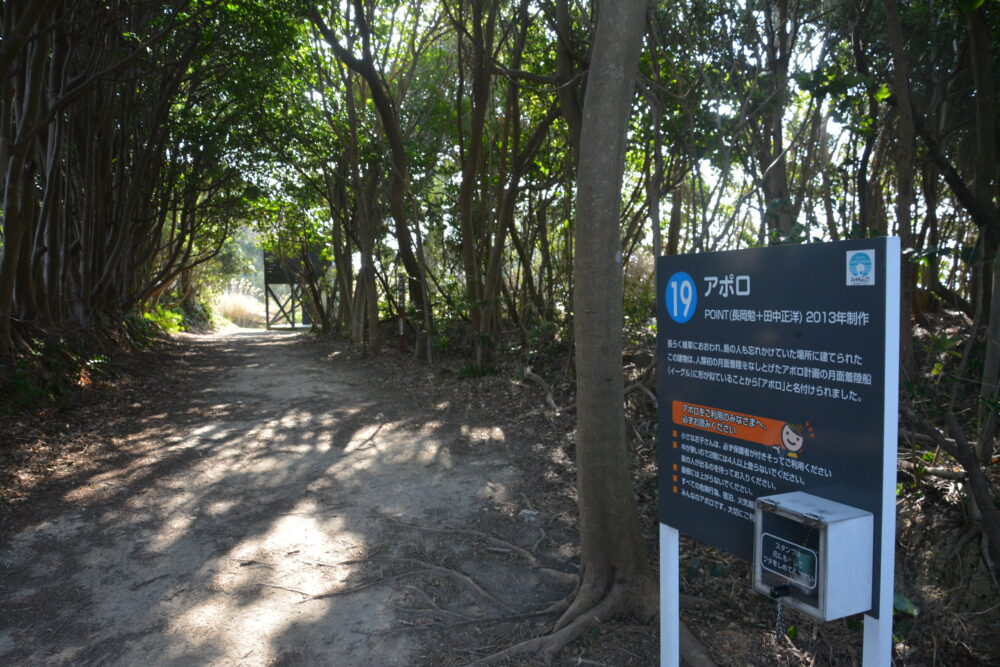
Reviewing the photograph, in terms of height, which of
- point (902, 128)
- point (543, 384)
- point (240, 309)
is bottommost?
point (543, 384)

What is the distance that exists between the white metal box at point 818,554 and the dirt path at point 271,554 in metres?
2.09

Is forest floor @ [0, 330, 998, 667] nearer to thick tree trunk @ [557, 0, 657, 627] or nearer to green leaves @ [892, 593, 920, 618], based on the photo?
green leaves @ [892, 593, 920, 618]

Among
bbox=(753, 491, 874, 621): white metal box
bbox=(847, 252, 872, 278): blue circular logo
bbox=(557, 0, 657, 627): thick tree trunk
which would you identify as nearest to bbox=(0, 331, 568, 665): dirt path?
bbox=(557, 0, 657, 627): thick tree trunk

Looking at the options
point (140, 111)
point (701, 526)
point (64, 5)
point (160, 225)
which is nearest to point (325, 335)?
point (160, 225)

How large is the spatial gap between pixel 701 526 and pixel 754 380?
694mm

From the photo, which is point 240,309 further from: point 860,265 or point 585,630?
point 860,265

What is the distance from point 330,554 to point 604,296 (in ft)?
9.43

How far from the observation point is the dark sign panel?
222 cm

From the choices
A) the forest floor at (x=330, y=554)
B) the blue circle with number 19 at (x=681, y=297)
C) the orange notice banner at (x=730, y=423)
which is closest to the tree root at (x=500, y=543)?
the forest floor at (x=330, y=554)

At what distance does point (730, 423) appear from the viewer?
106 inches

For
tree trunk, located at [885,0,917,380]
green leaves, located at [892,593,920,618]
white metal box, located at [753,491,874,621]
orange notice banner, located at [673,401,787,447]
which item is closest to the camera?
white metal box, located at [753,491,874,621]

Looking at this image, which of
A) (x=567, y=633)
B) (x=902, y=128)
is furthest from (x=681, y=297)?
(x=902, y=128)

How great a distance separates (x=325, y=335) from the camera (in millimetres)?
25219

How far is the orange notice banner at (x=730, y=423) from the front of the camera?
2527 millimetres
